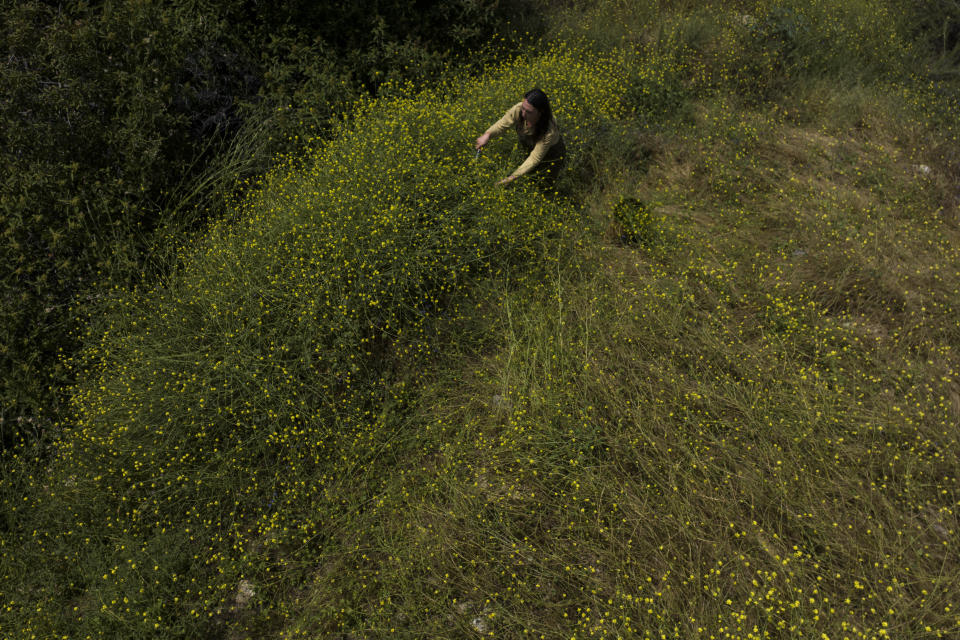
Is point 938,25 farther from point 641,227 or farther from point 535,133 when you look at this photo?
point 535,133

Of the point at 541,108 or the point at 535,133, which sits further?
the point at 535,133

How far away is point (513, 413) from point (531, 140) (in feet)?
8.52

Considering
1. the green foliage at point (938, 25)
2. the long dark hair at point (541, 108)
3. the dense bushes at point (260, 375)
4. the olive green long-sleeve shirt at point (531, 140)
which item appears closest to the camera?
the dense bushes at point (260, 375)

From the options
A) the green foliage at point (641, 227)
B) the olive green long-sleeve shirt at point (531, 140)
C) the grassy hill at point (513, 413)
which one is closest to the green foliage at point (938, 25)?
the grassy hill at point (513, 413)

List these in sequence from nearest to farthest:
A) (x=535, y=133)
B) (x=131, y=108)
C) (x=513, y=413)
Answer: (x=513, y=413) < (x=535, y=133) < (x=131, y=108)

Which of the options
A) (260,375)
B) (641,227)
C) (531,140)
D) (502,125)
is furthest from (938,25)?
(260,375)

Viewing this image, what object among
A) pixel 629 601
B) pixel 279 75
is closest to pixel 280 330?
pixel 629 601

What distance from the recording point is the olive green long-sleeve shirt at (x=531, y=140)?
14.8 ft

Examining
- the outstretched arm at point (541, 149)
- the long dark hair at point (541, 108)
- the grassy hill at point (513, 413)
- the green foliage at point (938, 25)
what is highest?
the green foliage at point (938, 25)

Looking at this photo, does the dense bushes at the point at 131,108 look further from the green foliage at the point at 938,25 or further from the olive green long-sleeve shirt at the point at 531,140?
the green foliage at the point at 938,25

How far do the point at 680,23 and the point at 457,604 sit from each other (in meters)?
7.37

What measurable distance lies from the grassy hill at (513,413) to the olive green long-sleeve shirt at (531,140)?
10.3 inches

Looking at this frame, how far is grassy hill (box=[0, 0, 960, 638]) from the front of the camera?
9.57 ft

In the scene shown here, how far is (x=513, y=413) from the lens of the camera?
3.57 metres
